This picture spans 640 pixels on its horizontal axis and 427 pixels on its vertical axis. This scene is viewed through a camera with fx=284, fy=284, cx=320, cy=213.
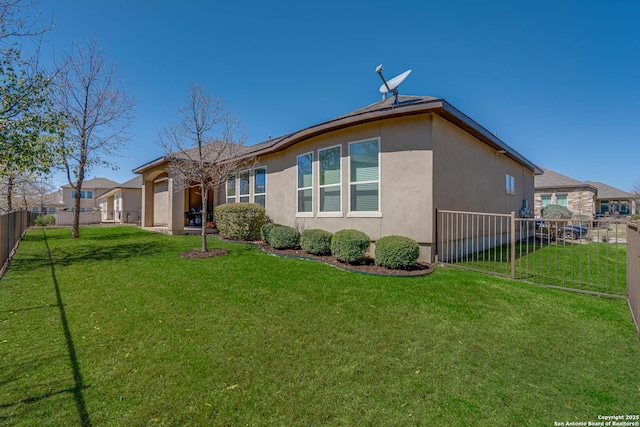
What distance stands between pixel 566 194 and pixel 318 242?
26367 mm

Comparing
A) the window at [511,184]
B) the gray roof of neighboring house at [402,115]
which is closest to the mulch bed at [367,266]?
the gray roof of neighboring house at [402,115]

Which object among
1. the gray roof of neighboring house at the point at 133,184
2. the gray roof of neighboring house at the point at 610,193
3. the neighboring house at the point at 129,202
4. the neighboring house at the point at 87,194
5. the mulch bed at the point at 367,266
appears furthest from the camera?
the neighboring house at the point at 87,194

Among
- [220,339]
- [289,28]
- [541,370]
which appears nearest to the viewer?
[541,370]

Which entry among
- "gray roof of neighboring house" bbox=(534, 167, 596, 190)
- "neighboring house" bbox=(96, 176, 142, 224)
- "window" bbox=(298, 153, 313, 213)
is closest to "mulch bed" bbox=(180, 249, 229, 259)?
"window" bbox=(298, 153, 313, 213)

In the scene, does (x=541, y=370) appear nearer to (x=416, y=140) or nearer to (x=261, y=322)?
(x=261, y=322)

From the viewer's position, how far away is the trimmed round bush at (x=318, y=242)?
25.9 ft

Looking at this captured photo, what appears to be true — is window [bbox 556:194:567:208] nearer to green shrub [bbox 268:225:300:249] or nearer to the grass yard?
the grass yard

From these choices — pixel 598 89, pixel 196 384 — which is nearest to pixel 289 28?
pixel 196 384

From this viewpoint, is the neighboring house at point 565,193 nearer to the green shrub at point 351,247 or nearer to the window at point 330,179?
the window at point 330,179

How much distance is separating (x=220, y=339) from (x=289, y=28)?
11.5 m

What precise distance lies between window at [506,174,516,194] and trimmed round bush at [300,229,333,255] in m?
9.53

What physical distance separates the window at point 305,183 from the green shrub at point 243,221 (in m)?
1.86

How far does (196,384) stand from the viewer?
257 cm

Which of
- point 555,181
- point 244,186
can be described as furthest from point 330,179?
point 555,181
